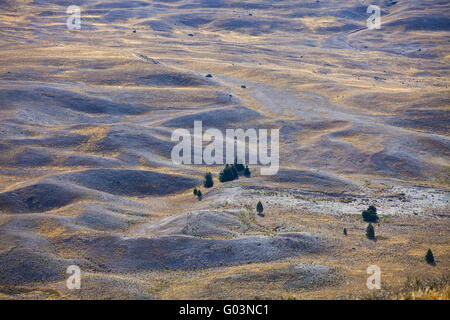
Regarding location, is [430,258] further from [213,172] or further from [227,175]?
[213,172]

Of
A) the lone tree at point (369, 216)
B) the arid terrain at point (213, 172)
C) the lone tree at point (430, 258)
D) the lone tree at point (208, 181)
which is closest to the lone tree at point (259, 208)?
the arid terrain at point (213, 172)

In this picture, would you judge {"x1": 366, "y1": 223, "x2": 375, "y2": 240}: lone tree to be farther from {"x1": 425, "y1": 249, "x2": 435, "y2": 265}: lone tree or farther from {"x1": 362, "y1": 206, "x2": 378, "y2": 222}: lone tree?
{"x1": 425, "y1": 249, "x2": 435, "y2": 265}: lone tree

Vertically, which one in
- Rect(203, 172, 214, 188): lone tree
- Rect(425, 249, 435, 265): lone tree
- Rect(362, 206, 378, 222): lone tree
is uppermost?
Rect(203, 172, 214, 188): lone tree

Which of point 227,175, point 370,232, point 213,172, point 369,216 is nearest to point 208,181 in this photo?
point 227,175

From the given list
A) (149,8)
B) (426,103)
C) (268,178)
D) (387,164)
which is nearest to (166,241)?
(268,178)

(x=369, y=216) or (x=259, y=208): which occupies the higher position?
(x=259, y=208)

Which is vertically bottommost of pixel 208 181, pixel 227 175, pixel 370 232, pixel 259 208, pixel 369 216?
pixel 370 232

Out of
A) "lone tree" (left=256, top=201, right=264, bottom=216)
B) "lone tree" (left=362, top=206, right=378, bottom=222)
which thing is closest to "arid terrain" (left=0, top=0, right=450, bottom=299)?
"lone tree" (left=256, top=201, right=264, bottom=216)
